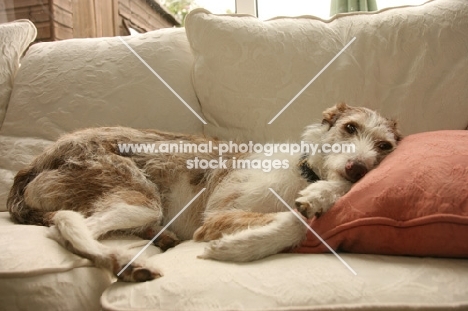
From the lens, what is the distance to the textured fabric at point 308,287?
3.23ft

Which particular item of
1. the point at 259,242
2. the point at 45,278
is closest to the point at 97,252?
the point at 45,278

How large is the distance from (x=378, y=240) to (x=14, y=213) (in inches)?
61.2

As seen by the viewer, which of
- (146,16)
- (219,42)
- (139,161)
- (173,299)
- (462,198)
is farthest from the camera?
(146,16)

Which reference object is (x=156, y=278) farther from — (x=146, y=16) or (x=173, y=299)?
(x=146, y=16)

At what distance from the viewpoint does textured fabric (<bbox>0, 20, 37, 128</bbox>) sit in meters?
2.57

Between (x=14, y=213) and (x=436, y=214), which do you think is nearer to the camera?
(x=436, y=214)

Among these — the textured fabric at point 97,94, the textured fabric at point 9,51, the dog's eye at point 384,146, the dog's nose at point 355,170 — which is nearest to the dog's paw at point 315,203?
the dog's nose at point 355,170

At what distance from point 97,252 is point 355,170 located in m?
1.06

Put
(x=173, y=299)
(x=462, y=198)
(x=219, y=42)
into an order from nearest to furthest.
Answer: (x=173, y=299)
(x=462, y=198)
(x=219, y=42)

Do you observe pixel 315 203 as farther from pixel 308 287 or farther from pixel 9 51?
pixel 9 51

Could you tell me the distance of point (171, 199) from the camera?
1.99 meters

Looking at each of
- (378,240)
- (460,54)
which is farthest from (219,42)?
(378,240)

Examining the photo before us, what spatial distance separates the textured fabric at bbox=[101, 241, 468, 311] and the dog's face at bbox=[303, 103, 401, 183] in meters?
0.56

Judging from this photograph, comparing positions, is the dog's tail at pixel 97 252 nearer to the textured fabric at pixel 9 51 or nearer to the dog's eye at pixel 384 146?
the dog's eye at pixel 384 146
